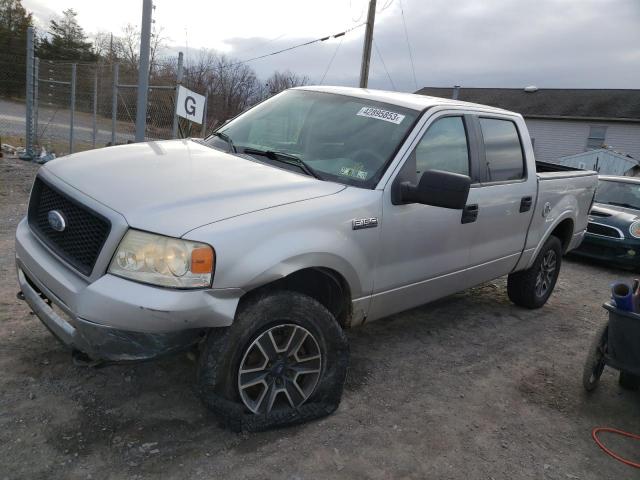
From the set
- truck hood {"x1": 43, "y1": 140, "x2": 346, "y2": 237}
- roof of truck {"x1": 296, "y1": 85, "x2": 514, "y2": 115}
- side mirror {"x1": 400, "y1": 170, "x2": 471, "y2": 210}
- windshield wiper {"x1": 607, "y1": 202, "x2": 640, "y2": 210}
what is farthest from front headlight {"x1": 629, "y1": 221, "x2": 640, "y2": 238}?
truck hood {"x1": 43, "y1": 140, "x2": 346, "y2": 237}

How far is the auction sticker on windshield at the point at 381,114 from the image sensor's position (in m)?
3.66

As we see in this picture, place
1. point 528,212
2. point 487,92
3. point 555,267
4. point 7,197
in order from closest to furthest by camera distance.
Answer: point 528,212 < point 555,267 < point 7,197 < point 487,92

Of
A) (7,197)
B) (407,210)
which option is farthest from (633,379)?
(7,197)

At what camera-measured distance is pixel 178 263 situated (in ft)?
8.02

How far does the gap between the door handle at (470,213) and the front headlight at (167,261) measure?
7.10 ft

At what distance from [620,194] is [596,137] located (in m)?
24.8

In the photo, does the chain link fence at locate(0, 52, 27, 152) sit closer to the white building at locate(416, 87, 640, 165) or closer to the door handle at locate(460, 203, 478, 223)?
the door handle at locate(460, 203, 478, 223)

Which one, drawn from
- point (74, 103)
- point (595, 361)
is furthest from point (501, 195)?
point (74, 103)

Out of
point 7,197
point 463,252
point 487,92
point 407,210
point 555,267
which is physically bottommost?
point 7,197

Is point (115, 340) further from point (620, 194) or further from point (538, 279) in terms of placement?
point (620, 194)

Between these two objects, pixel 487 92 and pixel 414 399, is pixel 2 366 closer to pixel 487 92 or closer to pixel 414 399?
pixel 414 399

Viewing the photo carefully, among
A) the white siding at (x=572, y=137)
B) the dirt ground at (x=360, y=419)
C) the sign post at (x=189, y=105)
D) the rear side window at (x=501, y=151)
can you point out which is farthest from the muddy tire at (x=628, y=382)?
the white siding at (x=572, y=137)

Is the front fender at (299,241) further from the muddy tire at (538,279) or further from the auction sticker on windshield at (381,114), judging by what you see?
the muddy tire at (538,279)

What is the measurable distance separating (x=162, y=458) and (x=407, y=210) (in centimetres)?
201
